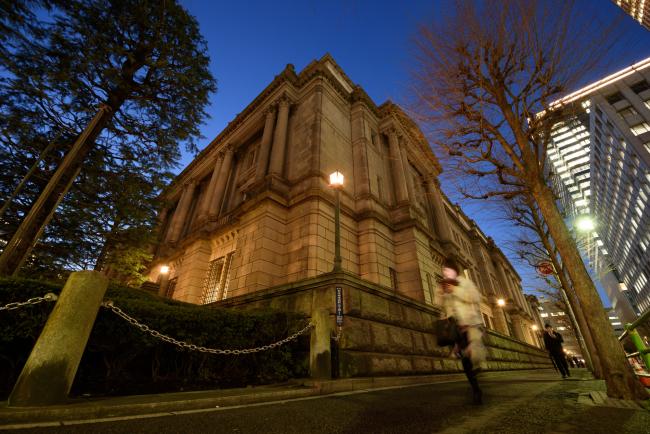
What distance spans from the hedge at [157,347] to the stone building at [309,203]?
280 centimetres

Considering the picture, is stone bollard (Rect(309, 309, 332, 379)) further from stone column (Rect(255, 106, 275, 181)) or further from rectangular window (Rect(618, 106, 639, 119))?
rectangular window (Rect(618, 106, 639, 119))

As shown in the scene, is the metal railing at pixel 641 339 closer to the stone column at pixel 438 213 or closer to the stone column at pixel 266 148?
the stone column at pixel 266 148

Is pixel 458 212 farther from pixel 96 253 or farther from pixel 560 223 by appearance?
pixel 96 253

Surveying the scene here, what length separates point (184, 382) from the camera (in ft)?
14.9

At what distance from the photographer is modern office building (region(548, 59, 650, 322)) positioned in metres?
45.2

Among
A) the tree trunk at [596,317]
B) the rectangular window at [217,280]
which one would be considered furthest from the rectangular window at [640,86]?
the rectangular window at [217,280]

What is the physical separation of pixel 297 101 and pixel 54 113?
13186 mm

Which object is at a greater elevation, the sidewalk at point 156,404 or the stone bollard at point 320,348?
the stone bollard at point 320,348

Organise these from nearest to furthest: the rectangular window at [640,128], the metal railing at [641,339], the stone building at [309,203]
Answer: the metal railing at [641,339] → the stone building at [309,203] → the rectangular window at [640,128]

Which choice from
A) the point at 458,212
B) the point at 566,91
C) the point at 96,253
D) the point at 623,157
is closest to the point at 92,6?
the point at 96,253

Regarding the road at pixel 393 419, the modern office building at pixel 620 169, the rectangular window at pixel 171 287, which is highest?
the modern office building at pixel 620 169

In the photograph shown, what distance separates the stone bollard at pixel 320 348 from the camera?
5.17m

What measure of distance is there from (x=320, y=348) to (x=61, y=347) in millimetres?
3976

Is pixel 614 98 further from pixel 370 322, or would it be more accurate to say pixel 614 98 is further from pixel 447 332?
pixel 447 332
